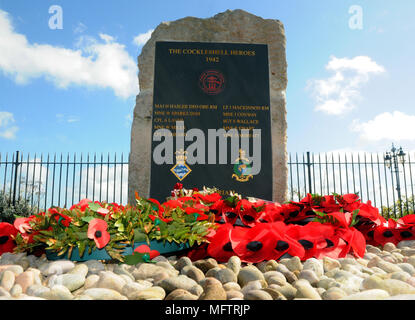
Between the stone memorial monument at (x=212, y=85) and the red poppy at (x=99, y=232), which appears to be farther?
the stone memorial monument at (x=212, y=85)

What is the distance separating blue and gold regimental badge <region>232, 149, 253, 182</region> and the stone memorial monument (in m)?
0.22

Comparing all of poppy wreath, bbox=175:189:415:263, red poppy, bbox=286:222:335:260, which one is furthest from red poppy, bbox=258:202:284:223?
red poppy, bbox=286:222:335:260

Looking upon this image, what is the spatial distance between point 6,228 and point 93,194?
21.1ft

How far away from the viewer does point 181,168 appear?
533 centimetres

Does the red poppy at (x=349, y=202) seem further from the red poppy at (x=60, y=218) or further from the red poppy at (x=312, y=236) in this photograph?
the red poppy at (x=60, y=218)

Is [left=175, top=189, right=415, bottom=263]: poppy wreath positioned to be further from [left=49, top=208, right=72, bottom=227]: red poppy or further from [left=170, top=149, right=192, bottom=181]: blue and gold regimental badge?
[left=170, top=149, right=192, bottom=181]: blue and gold regimental badge

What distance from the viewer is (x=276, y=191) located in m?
5.51

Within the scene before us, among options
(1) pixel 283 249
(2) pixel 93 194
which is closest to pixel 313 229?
(1) pixel 283 249

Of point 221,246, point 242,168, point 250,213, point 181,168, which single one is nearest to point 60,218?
point 221,246

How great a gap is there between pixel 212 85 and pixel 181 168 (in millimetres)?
1587

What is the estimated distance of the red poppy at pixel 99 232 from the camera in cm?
190

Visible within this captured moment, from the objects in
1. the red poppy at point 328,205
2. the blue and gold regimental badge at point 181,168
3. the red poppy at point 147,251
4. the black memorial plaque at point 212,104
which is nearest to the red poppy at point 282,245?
the red poppy at point 147,251

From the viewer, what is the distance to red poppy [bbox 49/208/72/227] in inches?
82.7
